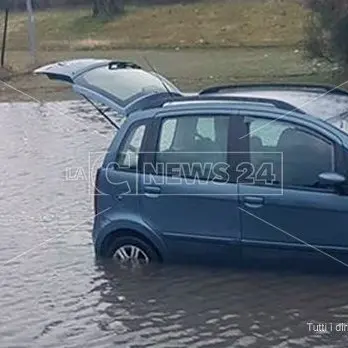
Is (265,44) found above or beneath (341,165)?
above

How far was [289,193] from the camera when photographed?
29.1ft

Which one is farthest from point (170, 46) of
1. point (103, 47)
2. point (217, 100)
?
point (217, 100)

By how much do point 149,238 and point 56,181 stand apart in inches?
213

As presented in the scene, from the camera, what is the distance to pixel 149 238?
31.4 feet

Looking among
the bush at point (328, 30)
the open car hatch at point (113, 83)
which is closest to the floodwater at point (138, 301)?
the open car hatch at point (113, 83)

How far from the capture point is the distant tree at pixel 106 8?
5386cm

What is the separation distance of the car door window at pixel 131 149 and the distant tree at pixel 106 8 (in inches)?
1754

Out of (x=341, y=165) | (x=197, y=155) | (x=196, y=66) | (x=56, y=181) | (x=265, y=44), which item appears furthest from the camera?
(x=265, y=44)

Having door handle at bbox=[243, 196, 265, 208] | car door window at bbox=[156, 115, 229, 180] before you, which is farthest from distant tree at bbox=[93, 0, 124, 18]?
door handle at bbox=[243, 196, 265, 208]

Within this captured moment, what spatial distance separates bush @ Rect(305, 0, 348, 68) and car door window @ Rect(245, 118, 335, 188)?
16517 millimetres

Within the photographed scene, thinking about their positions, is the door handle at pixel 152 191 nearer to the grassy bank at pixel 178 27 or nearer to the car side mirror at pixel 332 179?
the car side mirror at pixel 332 179

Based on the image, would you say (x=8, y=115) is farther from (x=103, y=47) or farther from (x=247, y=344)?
(x=103, y=47)

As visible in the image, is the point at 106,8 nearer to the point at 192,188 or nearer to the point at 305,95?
the point at 305,95

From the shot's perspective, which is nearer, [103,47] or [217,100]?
[217,100]
